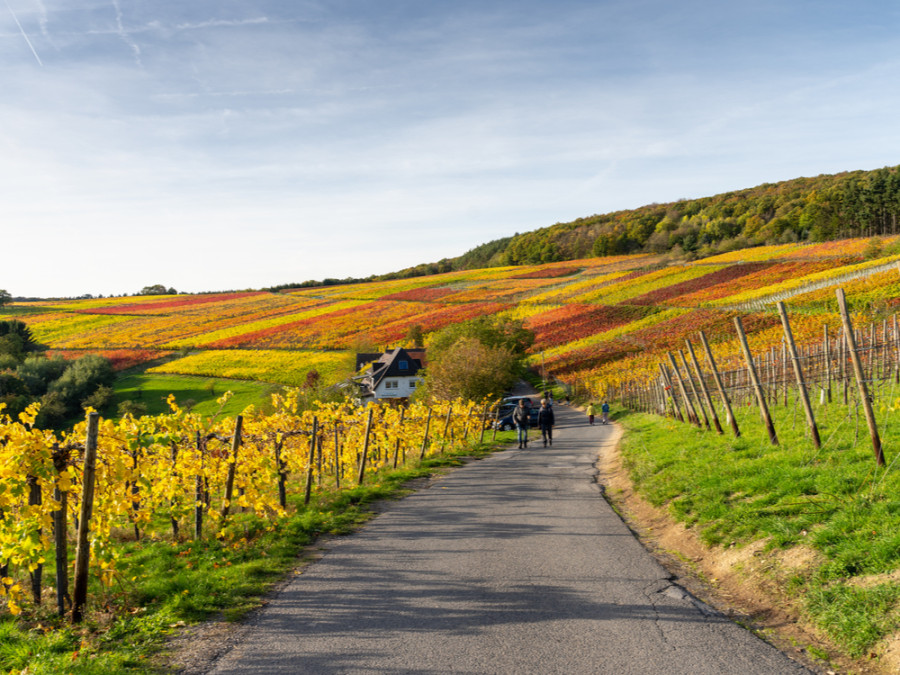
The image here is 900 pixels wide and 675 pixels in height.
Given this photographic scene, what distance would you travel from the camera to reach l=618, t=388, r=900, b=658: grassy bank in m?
4.72

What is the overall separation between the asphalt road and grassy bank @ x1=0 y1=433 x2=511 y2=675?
1.82ft

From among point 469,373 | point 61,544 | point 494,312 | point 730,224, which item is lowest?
point 469,373

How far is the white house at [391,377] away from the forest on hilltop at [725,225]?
53.4 metres

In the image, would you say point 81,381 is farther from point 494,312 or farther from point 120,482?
point 120,482

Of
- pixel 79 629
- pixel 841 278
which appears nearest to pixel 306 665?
pixel 79 629

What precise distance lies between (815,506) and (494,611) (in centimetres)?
411

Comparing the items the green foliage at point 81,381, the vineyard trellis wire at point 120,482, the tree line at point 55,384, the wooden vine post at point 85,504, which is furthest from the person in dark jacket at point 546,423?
the green foliage at point 81,381

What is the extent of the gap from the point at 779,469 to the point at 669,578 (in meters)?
3.18

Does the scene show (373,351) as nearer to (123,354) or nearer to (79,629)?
(123,354)

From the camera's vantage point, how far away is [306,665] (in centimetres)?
444

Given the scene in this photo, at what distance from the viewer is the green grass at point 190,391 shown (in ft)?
156

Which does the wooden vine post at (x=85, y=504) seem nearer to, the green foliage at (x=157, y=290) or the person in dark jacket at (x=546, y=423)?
the person in dark jacket at (x=546, y=423)

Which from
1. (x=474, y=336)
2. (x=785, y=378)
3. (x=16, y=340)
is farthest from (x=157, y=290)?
(x=785, y=378)

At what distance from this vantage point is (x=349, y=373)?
58.1 meters
